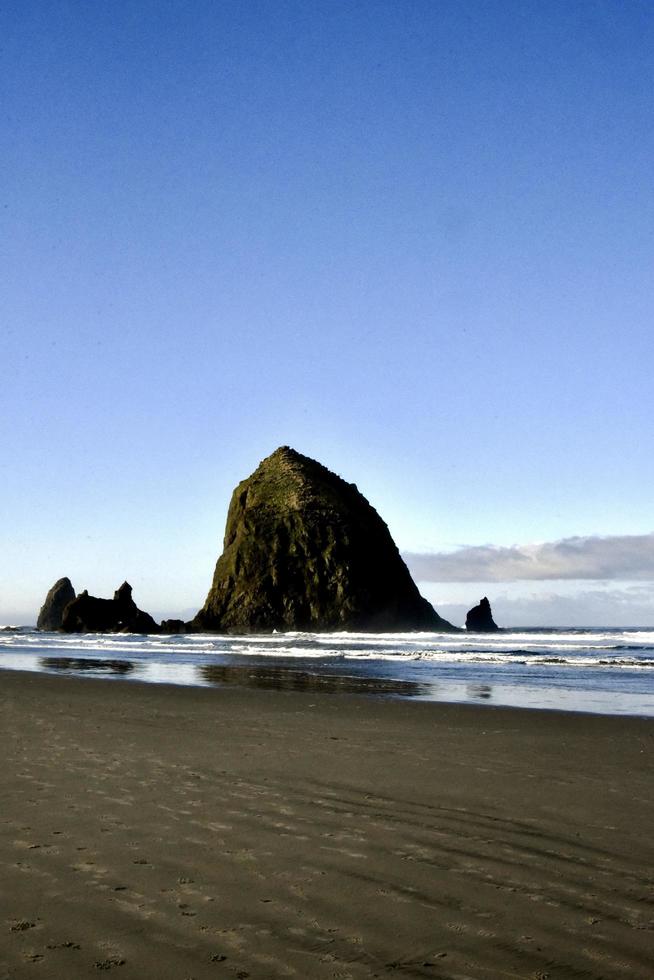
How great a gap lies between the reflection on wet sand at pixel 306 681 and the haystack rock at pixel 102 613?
246 ft

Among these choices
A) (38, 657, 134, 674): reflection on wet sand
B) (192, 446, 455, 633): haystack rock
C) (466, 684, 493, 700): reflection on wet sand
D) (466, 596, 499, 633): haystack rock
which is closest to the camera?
(466, 684, 493, 700): reflection on wet sand

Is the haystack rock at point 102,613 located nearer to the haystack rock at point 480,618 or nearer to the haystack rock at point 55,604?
Result: the haystack rock at point 480,618

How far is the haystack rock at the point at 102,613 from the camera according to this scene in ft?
333

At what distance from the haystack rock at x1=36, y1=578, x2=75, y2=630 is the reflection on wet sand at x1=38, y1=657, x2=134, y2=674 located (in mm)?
119237

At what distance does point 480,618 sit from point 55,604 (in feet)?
270

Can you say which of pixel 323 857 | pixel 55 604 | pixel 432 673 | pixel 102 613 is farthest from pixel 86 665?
pixel 55 604

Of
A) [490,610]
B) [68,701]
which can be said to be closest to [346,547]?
[490,610]

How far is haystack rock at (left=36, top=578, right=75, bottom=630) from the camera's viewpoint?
149 meters

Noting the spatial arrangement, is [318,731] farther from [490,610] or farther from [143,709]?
[490,610]

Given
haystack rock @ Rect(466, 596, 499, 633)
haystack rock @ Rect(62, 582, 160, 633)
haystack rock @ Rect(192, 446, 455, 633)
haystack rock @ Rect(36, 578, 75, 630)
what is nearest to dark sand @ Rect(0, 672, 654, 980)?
haystack rock @ Rect(192, 446, 455, 633)

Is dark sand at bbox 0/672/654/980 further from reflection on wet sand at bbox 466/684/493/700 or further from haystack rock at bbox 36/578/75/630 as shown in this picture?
haystack rock at bbox 36/578/75/630

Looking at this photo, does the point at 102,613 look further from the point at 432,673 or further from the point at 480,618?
the point at 432,673

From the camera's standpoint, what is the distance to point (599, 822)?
7191mm

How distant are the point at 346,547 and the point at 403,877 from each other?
8761cm
